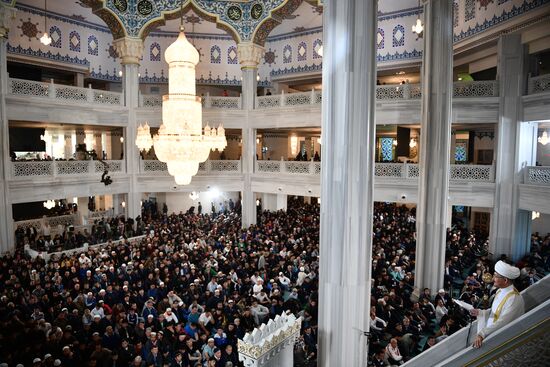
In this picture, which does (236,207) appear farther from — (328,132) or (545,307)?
(545,307)

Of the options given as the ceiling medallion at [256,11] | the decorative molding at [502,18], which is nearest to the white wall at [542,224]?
the decorative molding at [502,18]

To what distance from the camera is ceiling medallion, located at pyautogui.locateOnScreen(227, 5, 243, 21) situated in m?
14.9

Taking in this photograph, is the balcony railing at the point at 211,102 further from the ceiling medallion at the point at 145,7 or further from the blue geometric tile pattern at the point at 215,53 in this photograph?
the blue geometric tile pattern at the point at 215,53

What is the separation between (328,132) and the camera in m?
4.75

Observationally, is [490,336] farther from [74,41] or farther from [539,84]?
[74,41]

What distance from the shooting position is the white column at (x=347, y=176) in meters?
4.63

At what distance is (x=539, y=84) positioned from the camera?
10008mm

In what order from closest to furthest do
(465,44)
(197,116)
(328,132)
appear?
1. (328,132)
2. (197,116)
3. (465,44)

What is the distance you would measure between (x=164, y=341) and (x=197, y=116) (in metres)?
4.47

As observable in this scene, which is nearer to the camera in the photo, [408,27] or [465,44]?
[465,44]

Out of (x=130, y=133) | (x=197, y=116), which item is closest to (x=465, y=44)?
(x=197, y=116)

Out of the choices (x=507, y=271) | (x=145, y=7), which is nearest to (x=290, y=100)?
(x=145, y=7)

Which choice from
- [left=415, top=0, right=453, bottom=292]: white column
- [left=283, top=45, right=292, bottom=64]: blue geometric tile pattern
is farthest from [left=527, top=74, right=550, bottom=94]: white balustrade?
[left=283, top=45, right=292, bottom=64]: blue geometric tile pattern

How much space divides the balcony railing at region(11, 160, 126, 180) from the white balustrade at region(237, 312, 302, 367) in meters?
10.0
